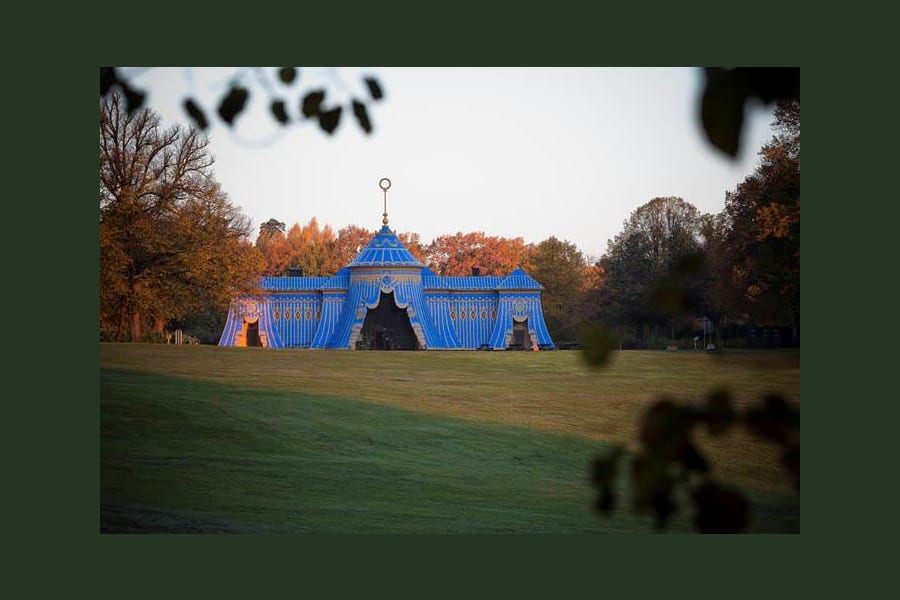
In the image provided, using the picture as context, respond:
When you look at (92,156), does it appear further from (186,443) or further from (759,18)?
(759,18)

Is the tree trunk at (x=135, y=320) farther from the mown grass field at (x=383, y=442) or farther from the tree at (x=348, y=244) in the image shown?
the tree at (x=348, y=244)

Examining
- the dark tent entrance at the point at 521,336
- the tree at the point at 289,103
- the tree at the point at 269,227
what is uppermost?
the tree at the point at 269,227

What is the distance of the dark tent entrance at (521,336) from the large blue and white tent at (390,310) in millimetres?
17

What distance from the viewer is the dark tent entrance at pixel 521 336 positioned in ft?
58.5

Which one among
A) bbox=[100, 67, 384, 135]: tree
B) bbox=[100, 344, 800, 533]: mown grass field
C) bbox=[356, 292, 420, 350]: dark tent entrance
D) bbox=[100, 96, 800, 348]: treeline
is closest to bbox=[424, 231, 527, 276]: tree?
bbox=[100, 96, 800, 348]: treeline

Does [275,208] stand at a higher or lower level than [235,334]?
higher

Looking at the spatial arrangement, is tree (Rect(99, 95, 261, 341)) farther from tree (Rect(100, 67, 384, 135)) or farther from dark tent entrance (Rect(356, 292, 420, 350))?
tree (Rect(100, 67, 384, 135))

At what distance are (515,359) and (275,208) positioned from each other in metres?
4.72

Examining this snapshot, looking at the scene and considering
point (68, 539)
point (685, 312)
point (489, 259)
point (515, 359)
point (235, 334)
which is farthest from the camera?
point (489, 259)

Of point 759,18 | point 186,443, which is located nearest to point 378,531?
point 186,443

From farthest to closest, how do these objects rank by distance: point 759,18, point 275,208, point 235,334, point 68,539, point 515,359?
point 235,334, point 515,359, point 275,208, point 759,18, point 68,539

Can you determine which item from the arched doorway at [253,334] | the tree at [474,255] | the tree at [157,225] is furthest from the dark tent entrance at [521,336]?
the tree at [157,225]

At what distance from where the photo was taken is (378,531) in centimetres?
816

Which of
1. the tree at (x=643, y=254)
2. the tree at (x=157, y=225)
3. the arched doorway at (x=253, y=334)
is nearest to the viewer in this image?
the tree at (x=157, y=225)
